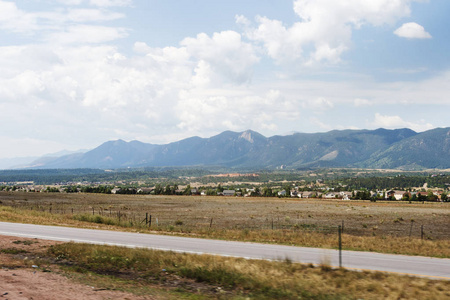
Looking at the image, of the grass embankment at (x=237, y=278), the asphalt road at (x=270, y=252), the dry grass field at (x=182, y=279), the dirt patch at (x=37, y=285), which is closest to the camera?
the dirt patch at (x=37, y=285)

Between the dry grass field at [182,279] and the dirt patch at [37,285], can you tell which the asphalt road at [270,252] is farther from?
the dirt patch at [37,285]

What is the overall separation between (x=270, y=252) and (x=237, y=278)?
6777mm

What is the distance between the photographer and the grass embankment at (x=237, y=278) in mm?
12414

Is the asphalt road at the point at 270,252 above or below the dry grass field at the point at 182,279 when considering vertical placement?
below

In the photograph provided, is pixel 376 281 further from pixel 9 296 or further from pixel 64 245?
pixel 64 245

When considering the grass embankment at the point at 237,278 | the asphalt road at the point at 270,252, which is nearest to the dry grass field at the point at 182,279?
the grass embankment at the point at 237,278

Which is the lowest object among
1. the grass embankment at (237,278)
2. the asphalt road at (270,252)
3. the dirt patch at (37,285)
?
the asphalt road at (270,252)

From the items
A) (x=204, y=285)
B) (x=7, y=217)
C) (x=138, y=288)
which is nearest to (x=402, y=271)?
(x=204, y=285)

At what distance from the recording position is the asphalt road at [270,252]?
1692 cm

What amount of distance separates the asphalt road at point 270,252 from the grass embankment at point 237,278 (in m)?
2.14

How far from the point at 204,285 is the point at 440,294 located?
7660 mm

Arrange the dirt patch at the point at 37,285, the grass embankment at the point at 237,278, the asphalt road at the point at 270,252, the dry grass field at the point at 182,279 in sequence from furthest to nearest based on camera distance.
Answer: the asphalt road at the point at 270,252
the grass embankment at the point at 237,278
the dry grass field at the point at 182,279
the dirt patch at the point at 37,285

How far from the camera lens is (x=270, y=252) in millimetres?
20484

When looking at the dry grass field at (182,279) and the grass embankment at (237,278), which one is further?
the grass embankment at (237,278)
